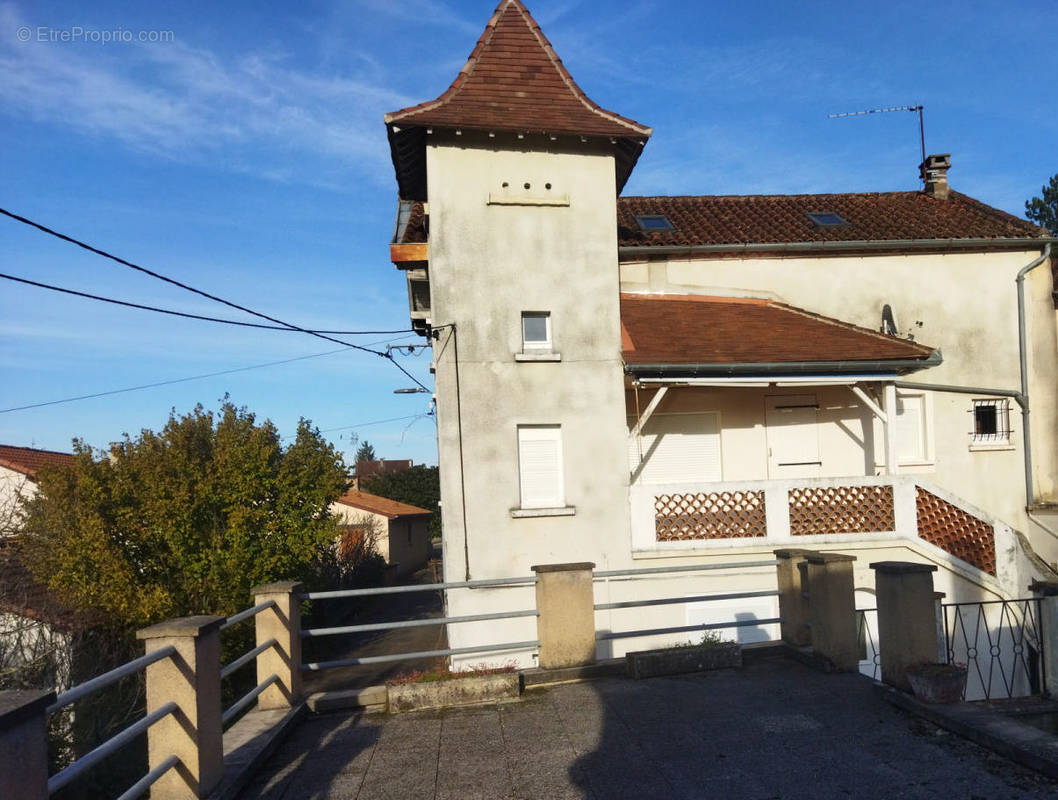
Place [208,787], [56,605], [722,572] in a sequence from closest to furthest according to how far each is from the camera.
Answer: [208,787] → [722,572] → [56,605]

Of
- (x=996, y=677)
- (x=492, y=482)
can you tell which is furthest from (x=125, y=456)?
(x=996, y=677)

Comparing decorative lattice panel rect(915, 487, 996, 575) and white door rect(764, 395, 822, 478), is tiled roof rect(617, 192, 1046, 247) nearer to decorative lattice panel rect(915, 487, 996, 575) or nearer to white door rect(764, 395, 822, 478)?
white door rect(764, 395, 822, 478)

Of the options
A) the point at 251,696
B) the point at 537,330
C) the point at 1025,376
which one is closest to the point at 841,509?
the point at 537,330

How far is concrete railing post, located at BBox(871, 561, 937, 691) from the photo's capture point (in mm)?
6488

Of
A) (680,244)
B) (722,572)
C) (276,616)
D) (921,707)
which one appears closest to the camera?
(921,707)

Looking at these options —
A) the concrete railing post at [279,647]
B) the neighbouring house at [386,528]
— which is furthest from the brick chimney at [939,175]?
the neighbouring house at [386,528]

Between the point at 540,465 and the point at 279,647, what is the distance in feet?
23.3

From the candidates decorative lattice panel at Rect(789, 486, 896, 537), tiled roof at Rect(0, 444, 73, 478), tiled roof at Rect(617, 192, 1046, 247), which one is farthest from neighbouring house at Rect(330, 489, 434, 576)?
decorative lattice panel at Rect(789, 486, 896, 537)

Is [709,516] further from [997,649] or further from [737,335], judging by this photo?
[997,649]

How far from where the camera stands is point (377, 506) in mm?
48406

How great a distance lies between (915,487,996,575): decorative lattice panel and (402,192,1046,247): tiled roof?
5.84 meters

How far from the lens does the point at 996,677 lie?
14.0 m

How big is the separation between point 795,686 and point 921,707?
1.27 m

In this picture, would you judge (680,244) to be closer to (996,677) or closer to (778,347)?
(778,347)
